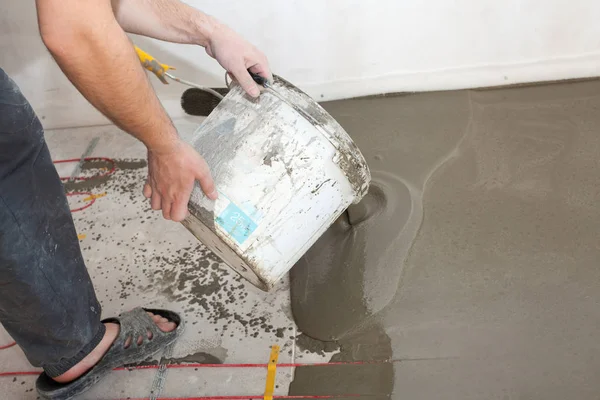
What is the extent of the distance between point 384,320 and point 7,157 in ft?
3.28

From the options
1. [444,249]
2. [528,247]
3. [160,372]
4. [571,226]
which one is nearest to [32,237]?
[160,372]

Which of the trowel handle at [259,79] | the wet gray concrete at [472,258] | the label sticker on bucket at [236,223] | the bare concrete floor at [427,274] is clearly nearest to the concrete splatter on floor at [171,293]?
the bare concrete floor at [427,274]

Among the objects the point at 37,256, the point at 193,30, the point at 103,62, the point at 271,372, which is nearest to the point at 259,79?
the point at 193,30

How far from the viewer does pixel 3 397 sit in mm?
1556

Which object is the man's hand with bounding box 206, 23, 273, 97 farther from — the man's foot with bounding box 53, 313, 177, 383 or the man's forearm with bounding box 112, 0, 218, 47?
the man's foot with bounding box 53, 313, 177, 383

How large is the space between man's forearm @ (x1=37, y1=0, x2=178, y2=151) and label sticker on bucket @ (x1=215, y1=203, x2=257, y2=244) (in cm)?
23

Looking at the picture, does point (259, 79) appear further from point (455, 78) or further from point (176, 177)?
point (455, 78)

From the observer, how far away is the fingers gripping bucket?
130 centimetres

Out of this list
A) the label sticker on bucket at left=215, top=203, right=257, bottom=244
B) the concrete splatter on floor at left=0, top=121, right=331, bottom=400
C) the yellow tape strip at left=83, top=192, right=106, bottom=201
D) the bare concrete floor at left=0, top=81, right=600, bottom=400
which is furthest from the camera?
the yellow tape strip at left=83, top=192, right=106, bottom=201

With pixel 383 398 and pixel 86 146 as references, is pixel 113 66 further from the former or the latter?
pixel 86 146

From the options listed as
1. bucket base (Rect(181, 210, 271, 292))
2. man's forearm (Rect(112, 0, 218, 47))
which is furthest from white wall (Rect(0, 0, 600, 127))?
bucket base (Rect(181, 210, 271, 292))

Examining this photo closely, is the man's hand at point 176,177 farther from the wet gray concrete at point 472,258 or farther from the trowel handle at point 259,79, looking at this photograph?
the wet gray concrete at point 472,258

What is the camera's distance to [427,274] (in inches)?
62.2

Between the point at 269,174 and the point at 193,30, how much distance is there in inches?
18.0
